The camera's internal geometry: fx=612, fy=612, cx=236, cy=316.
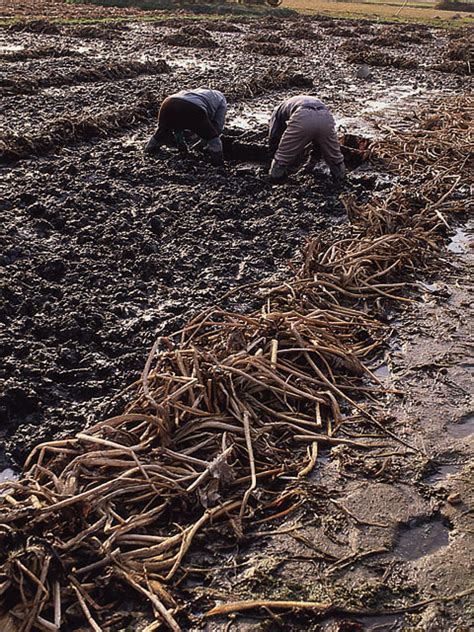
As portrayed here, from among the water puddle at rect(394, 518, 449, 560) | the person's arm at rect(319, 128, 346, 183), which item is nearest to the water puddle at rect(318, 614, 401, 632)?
the water puddle at rect(394, 518, 449, 560)

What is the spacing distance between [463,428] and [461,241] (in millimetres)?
3476

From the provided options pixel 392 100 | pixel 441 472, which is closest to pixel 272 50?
pixel 392 100

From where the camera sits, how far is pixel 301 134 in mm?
7238

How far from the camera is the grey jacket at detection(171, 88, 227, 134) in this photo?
7676 mm

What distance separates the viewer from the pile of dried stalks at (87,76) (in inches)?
464

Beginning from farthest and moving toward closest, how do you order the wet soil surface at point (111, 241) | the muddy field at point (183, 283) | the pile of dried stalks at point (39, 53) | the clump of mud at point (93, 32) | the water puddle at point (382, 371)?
the clump of mud at point (93, 32), the pile of dried stalks at point (39, 53), the water puddle at point (382, 371), the wet soil surface at point (111, 241), the muddy field at point (183, 283)

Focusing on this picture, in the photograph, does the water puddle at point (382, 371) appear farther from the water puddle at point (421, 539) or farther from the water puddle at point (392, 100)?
the water puddle at point (392, 100)

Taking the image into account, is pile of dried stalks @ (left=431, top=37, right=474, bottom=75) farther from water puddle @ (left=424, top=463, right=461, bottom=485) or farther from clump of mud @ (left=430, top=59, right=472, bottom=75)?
water puddle @ (left=424, top=463, right=461, bottom=485)

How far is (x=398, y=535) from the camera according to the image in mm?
2980

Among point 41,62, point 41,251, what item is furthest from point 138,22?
point 41,251

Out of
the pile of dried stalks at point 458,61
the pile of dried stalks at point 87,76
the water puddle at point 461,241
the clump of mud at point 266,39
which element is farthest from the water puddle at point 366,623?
the clump of mud at point 266,39

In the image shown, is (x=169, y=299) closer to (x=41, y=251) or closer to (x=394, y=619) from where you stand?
(x=41, y=251)

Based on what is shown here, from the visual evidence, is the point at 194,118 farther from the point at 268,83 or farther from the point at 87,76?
the point at 268,83

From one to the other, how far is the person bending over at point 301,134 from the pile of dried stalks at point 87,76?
6.27 metres
